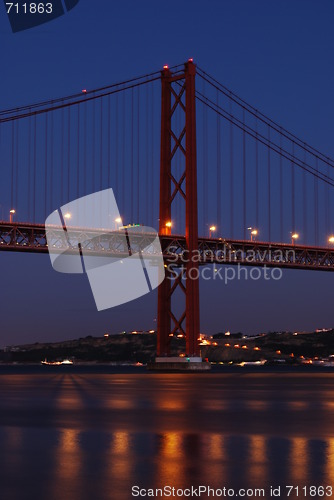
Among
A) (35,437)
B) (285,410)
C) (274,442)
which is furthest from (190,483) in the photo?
(285,410)

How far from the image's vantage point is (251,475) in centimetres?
1044

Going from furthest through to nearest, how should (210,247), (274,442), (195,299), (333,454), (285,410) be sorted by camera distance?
(210,247)
(195,299)
(285,410)
(274,442)
(333,454)

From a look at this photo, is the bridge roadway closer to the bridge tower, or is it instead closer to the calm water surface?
the bridge tower

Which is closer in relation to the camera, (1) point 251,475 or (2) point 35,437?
(1) point 251,475

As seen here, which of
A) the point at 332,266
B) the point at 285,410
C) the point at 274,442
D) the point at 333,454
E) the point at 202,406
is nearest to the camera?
the point at 333,454

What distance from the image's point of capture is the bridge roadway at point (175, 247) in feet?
195

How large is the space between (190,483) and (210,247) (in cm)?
5773

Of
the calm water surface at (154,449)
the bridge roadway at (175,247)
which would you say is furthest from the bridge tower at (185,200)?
the calm water surface at (154,449)

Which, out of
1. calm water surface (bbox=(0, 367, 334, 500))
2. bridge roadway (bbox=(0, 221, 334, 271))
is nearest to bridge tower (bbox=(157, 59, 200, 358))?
bridge roadway (bbox=(0, 221, 334, 271))

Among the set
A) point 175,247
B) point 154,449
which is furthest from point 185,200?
point 154,449

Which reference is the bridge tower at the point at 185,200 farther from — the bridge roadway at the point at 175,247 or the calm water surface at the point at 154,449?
the calm water surface at the point at 154,449

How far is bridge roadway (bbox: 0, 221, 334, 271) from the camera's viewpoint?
59500 millimetres

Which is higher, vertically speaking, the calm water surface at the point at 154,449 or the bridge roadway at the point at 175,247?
the bridge roadway at the point at 175,247

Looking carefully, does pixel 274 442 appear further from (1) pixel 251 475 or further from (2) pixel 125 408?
(2) pixel 125 408
